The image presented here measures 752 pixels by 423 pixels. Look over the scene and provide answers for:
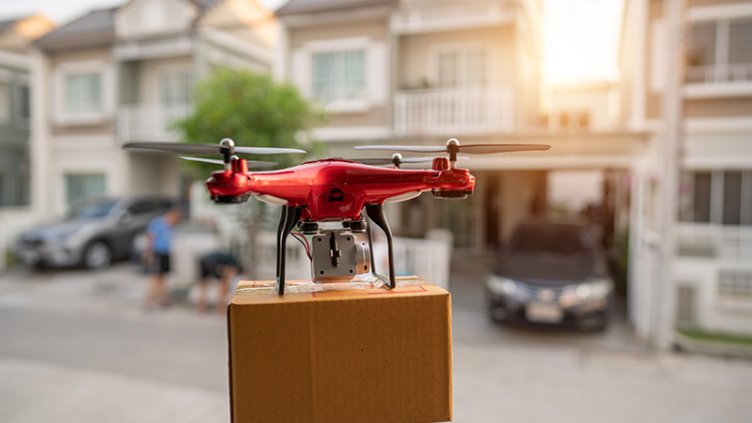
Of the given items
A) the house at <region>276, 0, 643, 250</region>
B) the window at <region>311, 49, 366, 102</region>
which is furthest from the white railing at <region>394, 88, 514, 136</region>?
the window at <region>311, 49, 366, 102</region>

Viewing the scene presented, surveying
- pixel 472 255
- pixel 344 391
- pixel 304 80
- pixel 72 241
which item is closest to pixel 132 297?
pixel 72 241

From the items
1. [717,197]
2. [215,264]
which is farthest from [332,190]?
[717,197]

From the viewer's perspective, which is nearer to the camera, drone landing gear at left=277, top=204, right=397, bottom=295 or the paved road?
drone landing gear at left=277, top=204, right=397, bottom=295

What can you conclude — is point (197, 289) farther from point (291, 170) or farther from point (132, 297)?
point (291, 170)

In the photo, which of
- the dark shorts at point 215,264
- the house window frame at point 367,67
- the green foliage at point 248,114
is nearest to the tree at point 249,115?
the green foliage at point 248,114

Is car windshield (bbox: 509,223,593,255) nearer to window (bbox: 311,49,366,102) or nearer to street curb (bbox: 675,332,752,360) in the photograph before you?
street curb (bbox: 675,332,752,360)

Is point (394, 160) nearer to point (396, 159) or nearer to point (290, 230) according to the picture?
point (396, 159)
